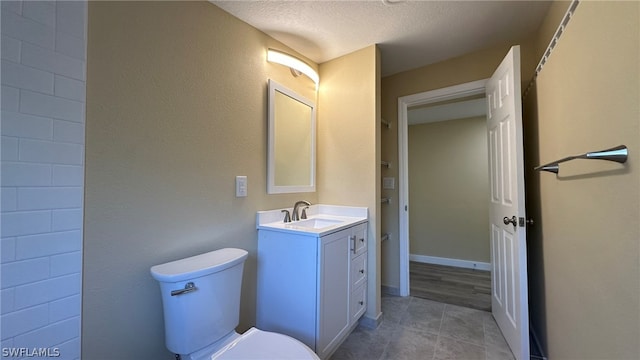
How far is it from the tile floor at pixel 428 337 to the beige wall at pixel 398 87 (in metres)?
0.46

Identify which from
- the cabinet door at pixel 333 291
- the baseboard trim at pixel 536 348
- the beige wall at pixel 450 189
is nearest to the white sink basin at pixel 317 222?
the cabinet door at pixel 333 291

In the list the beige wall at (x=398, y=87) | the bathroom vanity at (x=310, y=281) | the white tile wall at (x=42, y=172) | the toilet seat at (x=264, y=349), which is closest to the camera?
the white tile wall at (x=42, y=172)

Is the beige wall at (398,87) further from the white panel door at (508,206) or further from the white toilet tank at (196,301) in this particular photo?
the white toilet tank at (196,301)

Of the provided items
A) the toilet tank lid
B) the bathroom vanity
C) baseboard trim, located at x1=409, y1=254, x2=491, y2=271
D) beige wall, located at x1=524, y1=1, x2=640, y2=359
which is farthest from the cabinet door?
baseboard trim, located at x1=409, y1=254, x2=491, y2=271

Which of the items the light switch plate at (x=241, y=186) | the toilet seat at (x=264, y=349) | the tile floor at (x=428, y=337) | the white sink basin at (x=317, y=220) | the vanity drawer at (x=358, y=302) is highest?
the light switch plate at (x=241, y=186)

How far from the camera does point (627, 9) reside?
678 millimetres

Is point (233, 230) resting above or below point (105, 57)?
below

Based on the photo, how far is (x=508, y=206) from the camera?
5.22ft

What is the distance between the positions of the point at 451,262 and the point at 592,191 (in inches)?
114

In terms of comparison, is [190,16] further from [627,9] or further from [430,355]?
[430,355]

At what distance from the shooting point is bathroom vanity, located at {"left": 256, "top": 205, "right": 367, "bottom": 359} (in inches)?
55.2

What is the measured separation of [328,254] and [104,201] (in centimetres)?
112

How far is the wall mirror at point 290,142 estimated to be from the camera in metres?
1.78

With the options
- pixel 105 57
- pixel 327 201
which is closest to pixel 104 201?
pixel 105 57
